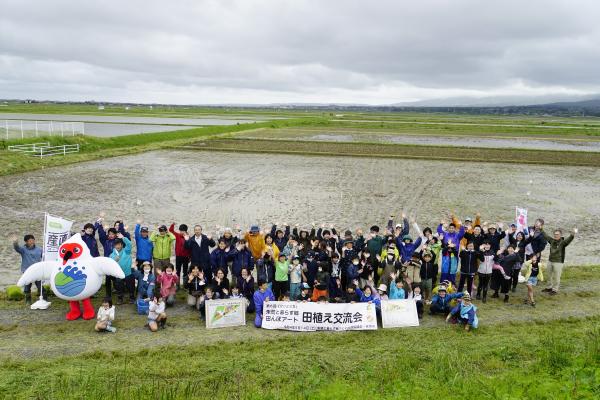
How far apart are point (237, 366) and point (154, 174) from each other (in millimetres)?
23644

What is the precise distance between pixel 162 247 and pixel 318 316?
4212 mm

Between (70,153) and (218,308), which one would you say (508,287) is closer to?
(218,308)

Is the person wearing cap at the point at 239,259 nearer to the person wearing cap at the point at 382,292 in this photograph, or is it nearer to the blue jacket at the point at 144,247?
the blue jacket at the point at 144,247

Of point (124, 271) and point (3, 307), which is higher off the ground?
point (124, 271)

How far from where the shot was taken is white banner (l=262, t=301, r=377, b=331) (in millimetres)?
9594

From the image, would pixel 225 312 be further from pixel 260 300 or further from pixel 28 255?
pixel 28 255

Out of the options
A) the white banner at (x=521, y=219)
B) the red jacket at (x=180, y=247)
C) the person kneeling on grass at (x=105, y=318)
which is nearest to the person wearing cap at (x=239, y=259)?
the red jacket at (x=180, y=247)

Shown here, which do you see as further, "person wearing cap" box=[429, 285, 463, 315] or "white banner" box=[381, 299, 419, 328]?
"person wearing cap" box=[429, 285, 463, 315]

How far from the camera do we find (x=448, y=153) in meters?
42.3

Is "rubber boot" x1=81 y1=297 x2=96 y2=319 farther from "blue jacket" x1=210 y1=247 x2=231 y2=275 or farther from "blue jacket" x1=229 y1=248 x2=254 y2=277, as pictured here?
"blue jacket" x1=229 y1=248 x2=254 y2=277

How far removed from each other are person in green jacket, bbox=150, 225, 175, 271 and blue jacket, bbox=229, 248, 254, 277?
62.5 inches

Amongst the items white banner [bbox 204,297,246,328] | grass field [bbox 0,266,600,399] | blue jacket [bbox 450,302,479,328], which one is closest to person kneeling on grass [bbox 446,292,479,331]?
blue jacket [bbox 450,302,479,328]

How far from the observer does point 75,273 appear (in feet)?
30.8

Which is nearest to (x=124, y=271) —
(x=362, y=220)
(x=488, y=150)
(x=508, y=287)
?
(x=508, y=287)
